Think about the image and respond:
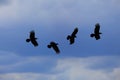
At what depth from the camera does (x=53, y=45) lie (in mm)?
101875

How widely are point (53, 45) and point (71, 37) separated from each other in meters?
9.53

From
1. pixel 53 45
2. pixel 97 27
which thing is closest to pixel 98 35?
pixel 97 27

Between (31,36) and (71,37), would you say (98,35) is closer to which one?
(71,37)

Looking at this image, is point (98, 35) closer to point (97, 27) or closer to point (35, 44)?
point (97, 27)

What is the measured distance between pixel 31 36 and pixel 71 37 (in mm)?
11731

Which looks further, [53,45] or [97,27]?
[53,45]

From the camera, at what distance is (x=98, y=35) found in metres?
93.5

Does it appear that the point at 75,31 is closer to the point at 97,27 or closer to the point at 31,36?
the point at 97,27

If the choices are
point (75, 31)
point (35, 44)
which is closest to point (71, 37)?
point (75, 31)

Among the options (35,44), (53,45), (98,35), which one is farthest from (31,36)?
(98,35)

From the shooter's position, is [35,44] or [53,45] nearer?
[35,44]

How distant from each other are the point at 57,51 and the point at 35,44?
11.5 metres

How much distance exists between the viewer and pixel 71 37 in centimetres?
9444

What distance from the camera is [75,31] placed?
97.9m
